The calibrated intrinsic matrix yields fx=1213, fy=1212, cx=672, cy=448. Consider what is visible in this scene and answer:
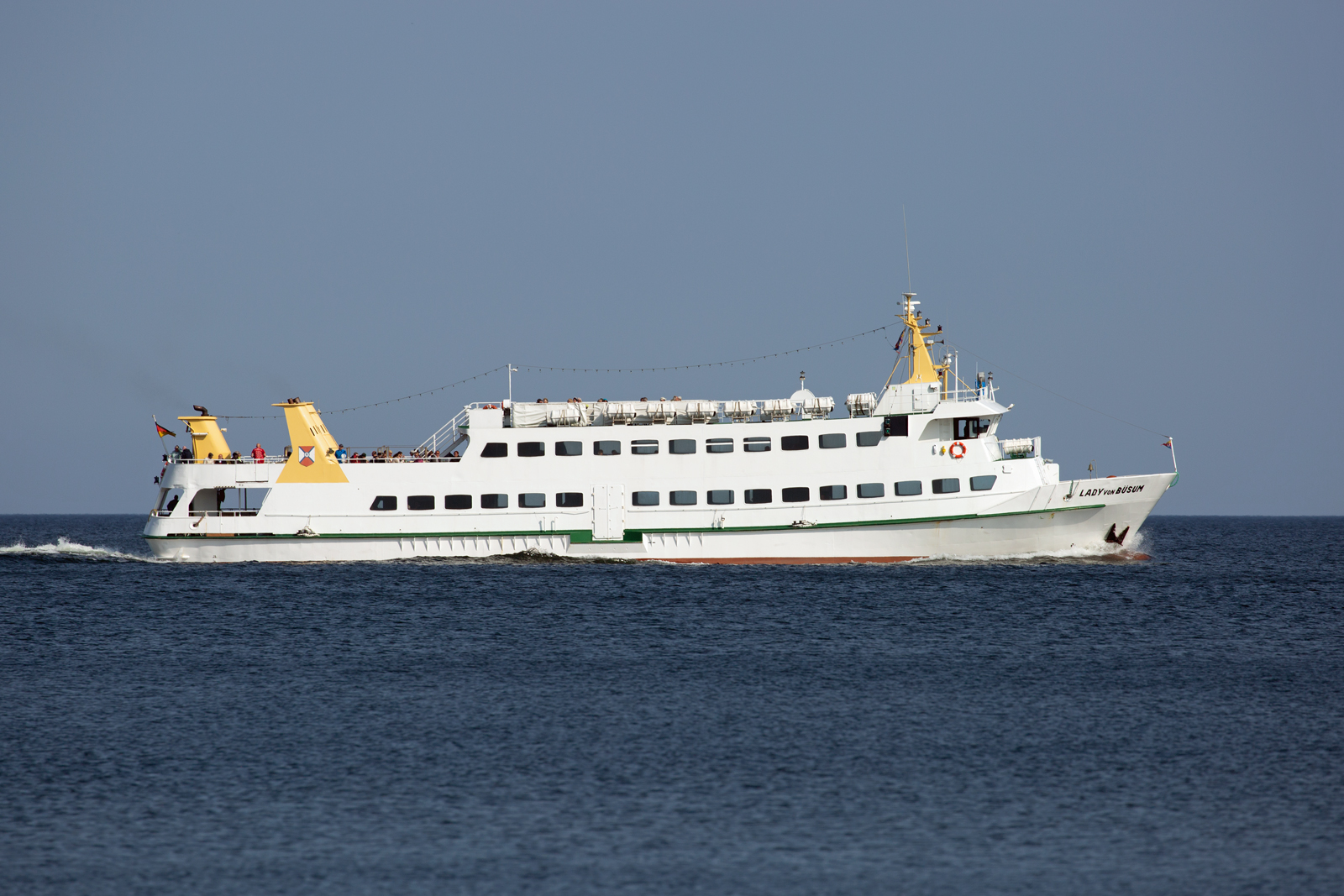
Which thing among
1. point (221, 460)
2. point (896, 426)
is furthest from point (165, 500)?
point (896, 426)

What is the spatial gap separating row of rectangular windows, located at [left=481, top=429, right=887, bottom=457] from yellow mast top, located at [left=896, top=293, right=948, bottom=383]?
9.49 feet

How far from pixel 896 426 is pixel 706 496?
694cm

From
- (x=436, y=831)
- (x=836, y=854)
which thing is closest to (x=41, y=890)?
(x=436, y=831)

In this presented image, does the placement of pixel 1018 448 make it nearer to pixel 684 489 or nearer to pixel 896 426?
pixel 896 426

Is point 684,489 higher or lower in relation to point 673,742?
higher

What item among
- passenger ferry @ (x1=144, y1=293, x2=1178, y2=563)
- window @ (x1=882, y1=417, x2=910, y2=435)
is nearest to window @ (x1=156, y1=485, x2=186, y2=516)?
passenger ferry @ (x1=144, y1=293, x2=1178, y2=563)

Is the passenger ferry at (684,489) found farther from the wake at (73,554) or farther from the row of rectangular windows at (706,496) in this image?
the wake at (73,554)

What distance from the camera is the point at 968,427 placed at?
41.6 metres

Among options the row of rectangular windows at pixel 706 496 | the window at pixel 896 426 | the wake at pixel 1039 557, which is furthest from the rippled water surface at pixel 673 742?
the window at pixel 896 426

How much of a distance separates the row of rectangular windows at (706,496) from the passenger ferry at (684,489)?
0.19ft

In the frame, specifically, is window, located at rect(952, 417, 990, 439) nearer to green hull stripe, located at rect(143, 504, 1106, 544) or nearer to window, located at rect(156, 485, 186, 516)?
green hull stripe, located at rect(143, 504, 1106, 544)

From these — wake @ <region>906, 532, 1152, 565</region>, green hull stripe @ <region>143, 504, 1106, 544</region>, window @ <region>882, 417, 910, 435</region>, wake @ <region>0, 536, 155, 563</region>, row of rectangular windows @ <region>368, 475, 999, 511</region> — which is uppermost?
window @ <region>882, 417, 910, 435</region>

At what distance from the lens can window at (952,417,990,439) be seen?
136ft

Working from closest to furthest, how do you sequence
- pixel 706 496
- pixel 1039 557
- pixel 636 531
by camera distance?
pixel 1039 557, pixel 706 496, pixel 636 531
